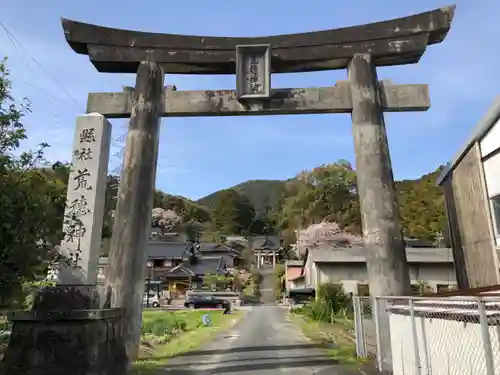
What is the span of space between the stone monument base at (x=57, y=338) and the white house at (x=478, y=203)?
9.33 m

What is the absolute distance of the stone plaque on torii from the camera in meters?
10.4

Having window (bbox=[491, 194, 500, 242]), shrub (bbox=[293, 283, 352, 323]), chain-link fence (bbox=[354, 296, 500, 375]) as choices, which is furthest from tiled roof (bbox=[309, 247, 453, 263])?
chain-link fence (bbox=[354, 296, 500, 375])

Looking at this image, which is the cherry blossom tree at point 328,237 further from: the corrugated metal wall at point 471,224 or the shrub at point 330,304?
the corrugated metal wall at point 471,224

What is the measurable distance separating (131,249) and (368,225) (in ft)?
17.9

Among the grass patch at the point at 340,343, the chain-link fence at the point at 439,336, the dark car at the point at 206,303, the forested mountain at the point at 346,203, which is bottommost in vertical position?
the grass patch at the point at 340,343

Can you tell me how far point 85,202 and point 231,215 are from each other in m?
87.9

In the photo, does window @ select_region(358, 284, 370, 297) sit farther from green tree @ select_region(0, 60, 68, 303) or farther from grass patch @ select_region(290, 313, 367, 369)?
green tree @ select_region(0, 60, 68, 303)

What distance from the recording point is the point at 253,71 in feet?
36.4

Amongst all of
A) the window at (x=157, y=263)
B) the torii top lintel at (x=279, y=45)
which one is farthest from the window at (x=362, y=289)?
the window at (x=157, y=263)

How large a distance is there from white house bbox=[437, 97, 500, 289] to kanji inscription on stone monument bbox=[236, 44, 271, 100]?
5.58 meters

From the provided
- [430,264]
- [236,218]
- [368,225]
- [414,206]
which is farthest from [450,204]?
[236,218]

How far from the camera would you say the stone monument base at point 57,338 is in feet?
23.1

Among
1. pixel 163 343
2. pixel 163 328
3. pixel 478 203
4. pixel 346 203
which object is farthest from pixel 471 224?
pixel 346 203

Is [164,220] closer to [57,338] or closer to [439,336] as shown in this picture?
[57,338]
